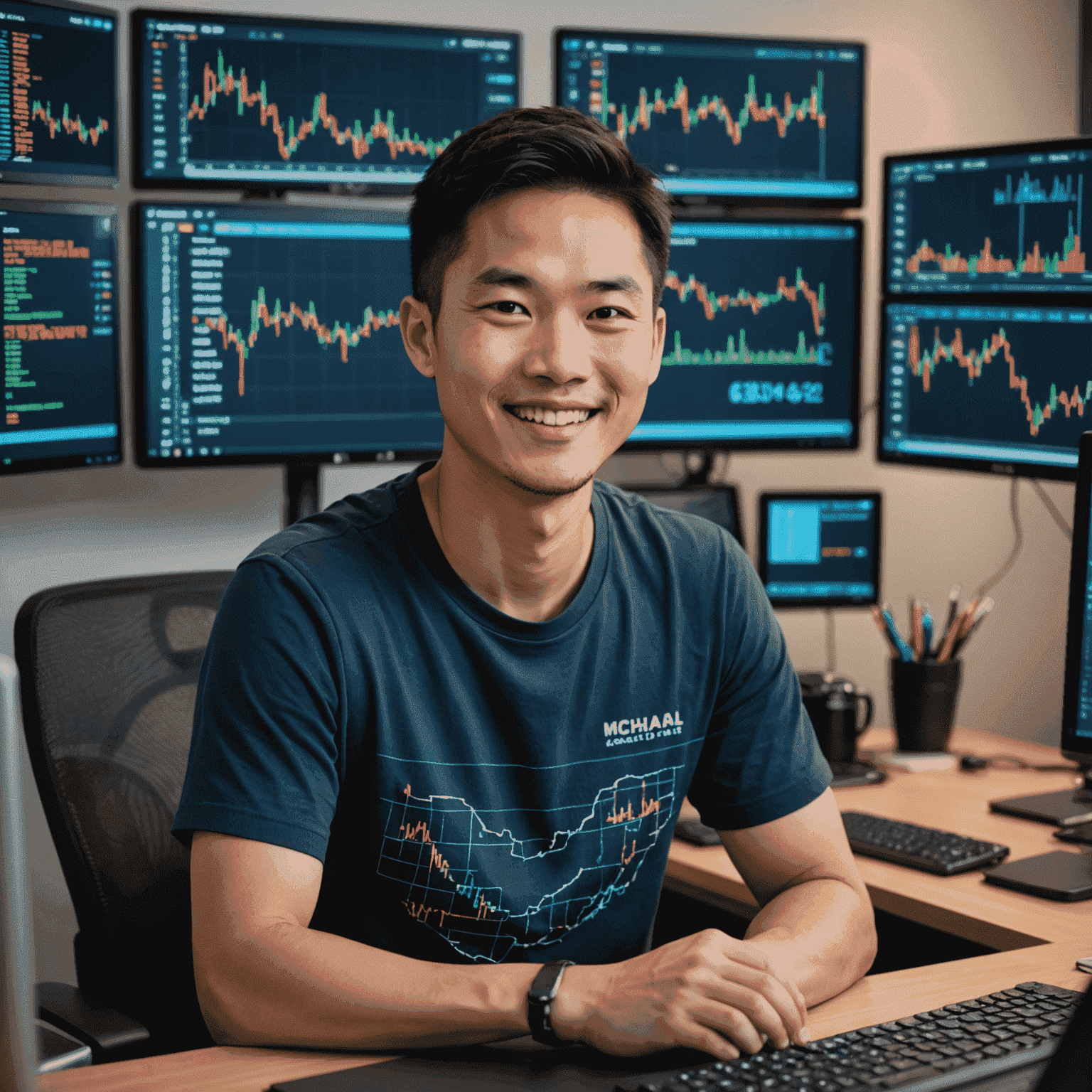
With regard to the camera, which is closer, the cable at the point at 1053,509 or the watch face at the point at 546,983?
the watch face at the point at 546,983

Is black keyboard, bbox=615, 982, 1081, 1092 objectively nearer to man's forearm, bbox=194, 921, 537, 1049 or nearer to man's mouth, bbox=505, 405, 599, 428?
man's forearm, bbox=194, 921, 537, 1049

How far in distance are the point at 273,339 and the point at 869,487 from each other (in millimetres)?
1233

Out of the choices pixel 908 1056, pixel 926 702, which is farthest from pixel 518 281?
pixel 926 702

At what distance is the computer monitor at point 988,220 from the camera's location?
202 cm

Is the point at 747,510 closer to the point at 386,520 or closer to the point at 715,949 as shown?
the point at 386,520

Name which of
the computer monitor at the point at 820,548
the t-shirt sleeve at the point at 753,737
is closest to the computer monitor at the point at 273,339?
the computer monitor at the point at 820,548

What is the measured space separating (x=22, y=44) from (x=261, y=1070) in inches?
52.4

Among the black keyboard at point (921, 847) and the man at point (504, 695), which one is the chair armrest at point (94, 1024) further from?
the black keyboard at point (921, 847)

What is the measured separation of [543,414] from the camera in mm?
1319

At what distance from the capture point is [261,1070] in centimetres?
108

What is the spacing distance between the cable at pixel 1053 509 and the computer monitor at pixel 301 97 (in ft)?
4.11

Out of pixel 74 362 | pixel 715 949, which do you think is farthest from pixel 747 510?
pixel 715 949

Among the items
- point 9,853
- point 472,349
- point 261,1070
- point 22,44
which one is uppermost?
point 22,44

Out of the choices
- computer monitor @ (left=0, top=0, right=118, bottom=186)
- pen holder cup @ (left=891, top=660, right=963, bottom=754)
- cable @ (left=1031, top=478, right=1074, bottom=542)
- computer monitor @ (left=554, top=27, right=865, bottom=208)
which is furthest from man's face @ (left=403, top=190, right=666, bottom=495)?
cable @ (left=1031, top=478, right=1074, bottom=542)
